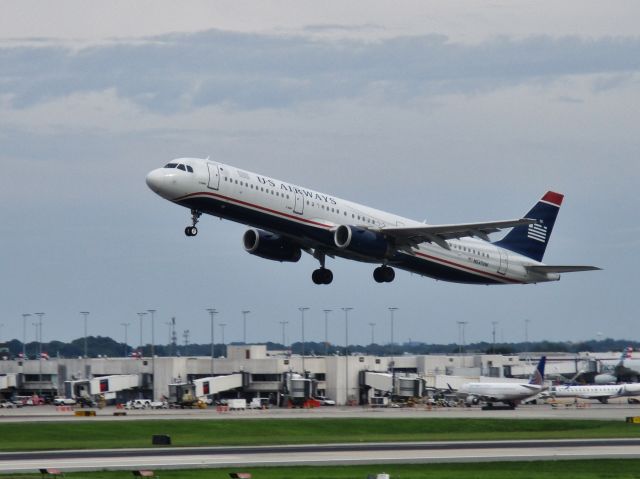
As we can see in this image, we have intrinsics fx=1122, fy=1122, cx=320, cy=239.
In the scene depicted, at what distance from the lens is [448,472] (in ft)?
151

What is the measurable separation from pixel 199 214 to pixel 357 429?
23087 mm

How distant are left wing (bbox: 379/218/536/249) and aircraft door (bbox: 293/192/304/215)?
19.4ft

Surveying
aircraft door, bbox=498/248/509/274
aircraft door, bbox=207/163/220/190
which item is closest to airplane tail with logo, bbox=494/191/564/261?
aircraft door, bbox=498/248/509/274

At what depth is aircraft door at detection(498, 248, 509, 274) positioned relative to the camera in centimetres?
7856

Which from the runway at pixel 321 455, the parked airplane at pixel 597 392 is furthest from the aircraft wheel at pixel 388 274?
the parked airplane at pixel 597 392

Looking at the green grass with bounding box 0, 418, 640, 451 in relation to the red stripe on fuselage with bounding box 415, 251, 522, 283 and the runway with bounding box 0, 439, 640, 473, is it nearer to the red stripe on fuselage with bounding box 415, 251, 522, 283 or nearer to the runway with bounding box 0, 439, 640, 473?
the runway with bounding box 0, 439, 640, 473

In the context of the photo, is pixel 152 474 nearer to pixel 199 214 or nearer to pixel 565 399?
pixel 199 214

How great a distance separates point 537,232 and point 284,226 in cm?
2597

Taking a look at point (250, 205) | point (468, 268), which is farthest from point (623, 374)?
point (250, 205)

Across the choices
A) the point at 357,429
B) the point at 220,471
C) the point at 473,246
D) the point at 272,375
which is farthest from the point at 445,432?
the point at 272,375

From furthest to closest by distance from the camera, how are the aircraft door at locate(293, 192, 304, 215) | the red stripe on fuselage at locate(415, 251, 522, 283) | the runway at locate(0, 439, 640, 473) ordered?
the red stripe on fuselage at locate(415, 251, 522, 283) < the aircraft door at locate(293, 192, 304, 215) < the runway at locate(0, 439, 640, 473)

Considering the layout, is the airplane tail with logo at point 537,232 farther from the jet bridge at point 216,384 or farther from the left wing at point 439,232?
the jet bridge at point 216,384

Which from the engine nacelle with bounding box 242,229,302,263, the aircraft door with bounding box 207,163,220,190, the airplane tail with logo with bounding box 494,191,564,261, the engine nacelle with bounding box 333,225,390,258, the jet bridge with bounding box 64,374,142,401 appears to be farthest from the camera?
the jet bridge with bounding box 64,374,142,401

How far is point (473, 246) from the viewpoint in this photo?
7669 cm
